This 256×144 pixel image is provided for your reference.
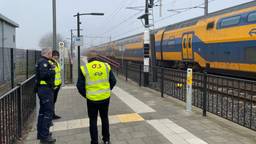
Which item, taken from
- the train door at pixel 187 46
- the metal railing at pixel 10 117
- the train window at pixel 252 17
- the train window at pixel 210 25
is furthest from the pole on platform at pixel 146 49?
the metal railing at pixel 10 117

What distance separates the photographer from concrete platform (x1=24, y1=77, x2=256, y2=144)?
6.15 meters

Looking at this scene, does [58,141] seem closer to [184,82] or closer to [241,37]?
[184,82]

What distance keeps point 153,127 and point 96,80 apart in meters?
2.11

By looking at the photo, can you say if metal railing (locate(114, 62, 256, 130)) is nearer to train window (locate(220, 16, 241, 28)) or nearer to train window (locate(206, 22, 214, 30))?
train window (locate(220, 16, 241, 28))

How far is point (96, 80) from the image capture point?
5.59 m

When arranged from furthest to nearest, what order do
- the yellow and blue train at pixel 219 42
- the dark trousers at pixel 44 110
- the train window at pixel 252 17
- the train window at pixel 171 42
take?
the train window at pixel 171 42 < the yellow and blue train at pixel 219 42 < the train window at pixel 252 17 < the dark trousers at pixel 44 110

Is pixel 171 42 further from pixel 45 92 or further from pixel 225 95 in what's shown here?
pixel 45 92

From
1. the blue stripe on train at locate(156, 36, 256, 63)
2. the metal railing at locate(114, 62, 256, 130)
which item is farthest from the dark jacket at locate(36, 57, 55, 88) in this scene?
the blue stripe on train at locate(156, 36, 256, 63)

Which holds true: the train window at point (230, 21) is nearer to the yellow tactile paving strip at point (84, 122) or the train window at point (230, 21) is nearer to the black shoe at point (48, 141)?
the yellow tactile paving strip at point (84, 122)

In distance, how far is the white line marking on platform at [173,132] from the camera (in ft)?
19.7

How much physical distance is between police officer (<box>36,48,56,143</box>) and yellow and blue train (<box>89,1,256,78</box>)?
473 centimetres

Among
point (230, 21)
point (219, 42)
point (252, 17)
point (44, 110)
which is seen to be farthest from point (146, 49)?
point (44, 110)

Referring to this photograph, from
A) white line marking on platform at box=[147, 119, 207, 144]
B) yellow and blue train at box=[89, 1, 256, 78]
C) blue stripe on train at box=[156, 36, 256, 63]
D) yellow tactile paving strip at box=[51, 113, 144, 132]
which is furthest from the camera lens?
blue stripe on train at box=[156, 36, 256, 63]

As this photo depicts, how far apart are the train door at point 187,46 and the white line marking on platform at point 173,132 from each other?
1173cm
